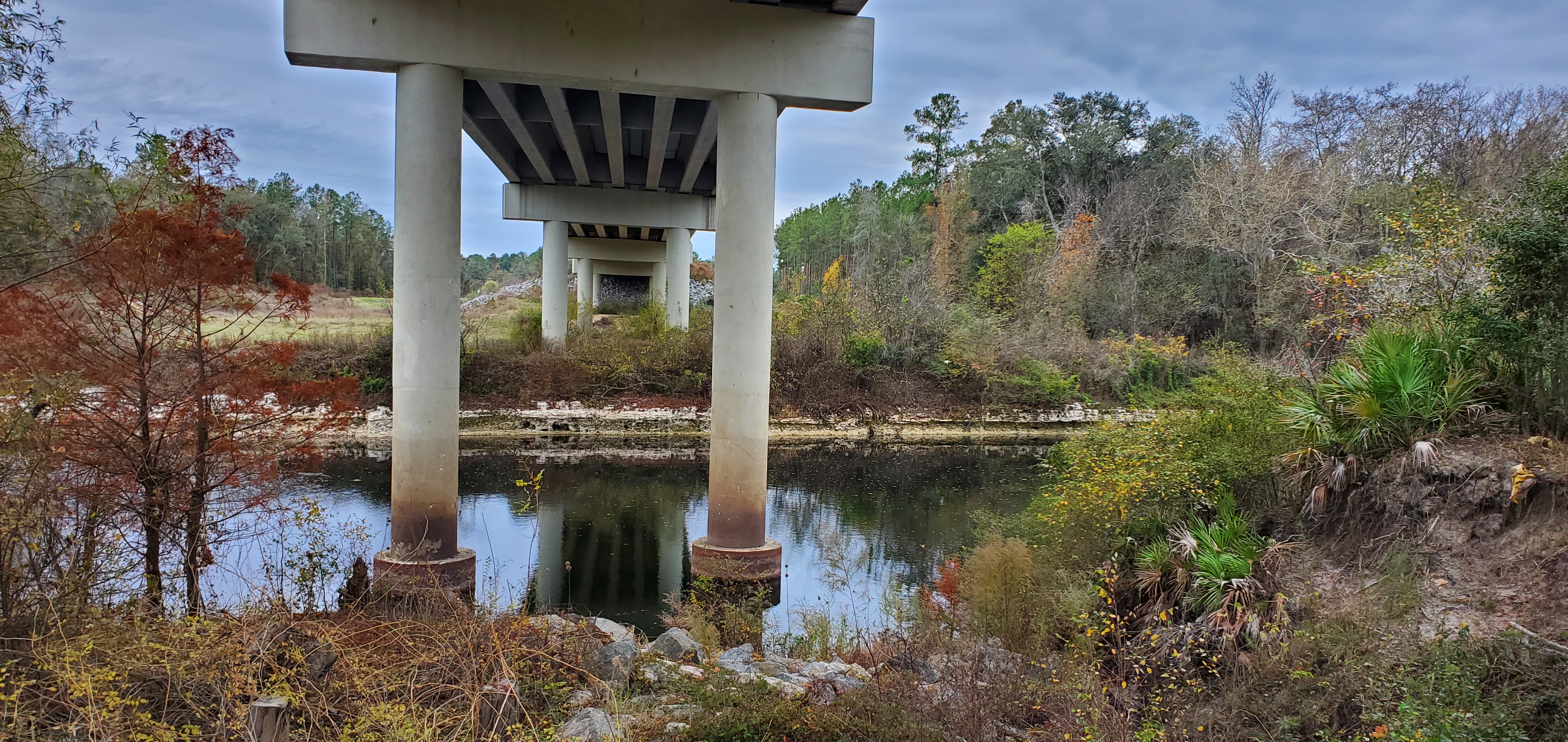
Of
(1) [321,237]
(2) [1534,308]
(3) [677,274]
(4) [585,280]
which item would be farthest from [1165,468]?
(1) [321,237]

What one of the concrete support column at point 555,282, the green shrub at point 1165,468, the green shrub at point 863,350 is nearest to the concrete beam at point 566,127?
the concrete support column at point 555,282

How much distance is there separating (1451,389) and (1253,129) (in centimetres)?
3448

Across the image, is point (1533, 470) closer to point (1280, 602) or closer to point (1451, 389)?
point (1451, 389)

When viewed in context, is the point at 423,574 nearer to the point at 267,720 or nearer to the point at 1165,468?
the point at 267,720

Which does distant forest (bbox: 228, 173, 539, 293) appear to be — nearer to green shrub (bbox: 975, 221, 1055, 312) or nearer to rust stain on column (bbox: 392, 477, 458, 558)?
green shrub (bbox: 975, 221, 1055, 312)

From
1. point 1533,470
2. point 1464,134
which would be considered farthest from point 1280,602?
point 1464,134

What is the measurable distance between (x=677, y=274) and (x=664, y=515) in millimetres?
19696

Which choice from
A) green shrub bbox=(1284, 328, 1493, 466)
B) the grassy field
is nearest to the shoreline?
the grassy field

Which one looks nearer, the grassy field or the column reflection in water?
the column reflection in water

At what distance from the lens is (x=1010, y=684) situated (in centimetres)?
636

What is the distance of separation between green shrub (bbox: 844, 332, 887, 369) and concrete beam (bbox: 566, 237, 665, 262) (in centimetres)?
1661

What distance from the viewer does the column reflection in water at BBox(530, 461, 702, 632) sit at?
37.6 ft

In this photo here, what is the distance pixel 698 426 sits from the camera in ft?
88.3

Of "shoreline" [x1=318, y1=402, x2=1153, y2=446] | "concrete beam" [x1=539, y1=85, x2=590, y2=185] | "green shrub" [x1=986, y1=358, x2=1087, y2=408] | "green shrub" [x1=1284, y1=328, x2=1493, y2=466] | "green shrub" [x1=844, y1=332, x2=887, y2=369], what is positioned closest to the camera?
"green shrub" [x1=1284, y1=328, x2=1493, y2=466]
